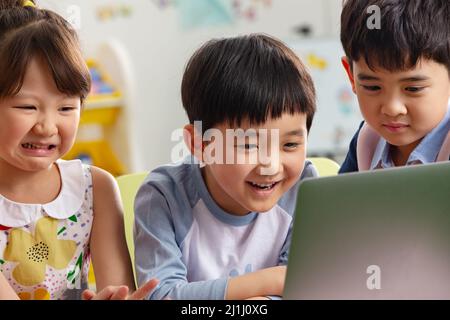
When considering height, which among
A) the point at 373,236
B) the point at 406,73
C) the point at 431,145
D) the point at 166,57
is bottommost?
the point at 373,236

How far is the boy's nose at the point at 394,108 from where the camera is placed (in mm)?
1180

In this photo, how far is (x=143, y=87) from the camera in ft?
14.0

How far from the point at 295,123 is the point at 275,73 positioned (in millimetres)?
77

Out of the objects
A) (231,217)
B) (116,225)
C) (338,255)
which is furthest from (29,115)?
(338,255)

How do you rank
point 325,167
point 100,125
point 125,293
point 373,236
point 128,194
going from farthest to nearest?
1. point 100,125
2. point 325,167
3. point 128,194
4. point 125,293
5. point 373,236

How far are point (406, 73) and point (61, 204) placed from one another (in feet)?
1.82

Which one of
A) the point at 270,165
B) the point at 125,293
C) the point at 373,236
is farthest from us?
the point at 270,165

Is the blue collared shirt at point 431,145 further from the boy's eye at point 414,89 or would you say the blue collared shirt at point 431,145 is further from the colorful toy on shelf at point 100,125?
the colorful toy on shelf at point 100,125

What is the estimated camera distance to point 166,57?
4.25 m

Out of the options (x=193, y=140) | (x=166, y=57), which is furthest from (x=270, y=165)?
(x=166, y=57)

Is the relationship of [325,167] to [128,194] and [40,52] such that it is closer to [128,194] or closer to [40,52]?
[128,194]

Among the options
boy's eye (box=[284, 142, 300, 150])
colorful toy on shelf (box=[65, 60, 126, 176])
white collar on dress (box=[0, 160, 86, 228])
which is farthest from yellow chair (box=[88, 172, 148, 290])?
colorful toy on shelf (box=[65, 60, 126, 176])

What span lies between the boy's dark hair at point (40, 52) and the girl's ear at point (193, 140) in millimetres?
165

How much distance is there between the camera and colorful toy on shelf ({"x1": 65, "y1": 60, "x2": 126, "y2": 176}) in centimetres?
368
